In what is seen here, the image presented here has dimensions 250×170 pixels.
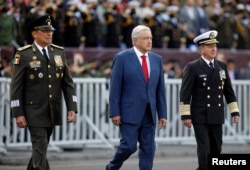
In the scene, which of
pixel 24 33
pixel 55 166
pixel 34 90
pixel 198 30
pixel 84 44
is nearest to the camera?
pixel 34 90

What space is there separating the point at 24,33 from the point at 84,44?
2.58 metres

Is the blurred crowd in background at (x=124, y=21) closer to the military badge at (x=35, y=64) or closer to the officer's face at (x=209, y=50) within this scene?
the officer's face at (x=209, y=50)

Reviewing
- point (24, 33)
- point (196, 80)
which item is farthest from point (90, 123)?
point (196, 80)

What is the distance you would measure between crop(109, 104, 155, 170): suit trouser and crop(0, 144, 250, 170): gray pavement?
2.93 m

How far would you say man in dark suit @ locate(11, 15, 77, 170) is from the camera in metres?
11.2

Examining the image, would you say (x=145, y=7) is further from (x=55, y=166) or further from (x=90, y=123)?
(x=55, y=166)

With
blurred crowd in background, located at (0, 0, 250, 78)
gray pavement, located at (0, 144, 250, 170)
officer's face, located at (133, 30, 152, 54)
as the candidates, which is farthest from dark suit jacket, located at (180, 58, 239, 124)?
blurred crowd in background, located at (0, 0, 250, 78)

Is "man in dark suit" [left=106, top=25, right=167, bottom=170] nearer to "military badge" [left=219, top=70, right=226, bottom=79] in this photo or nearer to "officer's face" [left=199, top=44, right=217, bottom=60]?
"officer's face" [left=199, top=44, right=217, bottom=60]

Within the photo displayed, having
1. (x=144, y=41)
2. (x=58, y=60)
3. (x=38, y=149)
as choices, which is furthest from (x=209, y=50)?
(x=38, y=149)

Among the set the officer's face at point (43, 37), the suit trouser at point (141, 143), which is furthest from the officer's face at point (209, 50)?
the officer's face at point (43, 37)

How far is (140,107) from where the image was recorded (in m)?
11.4

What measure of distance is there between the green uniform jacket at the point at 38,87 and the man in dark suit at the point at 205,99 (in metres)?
1.59

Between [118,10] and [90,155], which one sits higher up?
[118,10]

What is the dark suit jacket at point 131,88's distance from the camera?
11406mm
